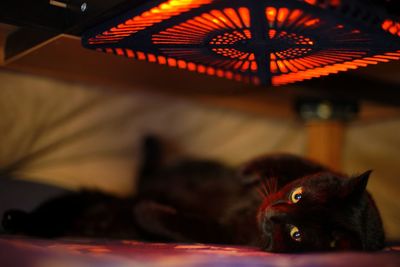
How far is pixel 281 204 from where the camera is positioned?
849 millimetres

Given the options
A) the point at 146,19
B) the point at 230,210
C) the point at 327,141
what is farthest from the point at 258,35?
the point at 327,141

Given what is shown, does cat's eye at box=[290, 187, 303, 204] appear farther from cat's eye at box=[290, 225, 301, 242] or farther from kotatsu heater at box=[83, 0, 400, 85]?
kotatsu heater at box=[83, 0, 400, 85]

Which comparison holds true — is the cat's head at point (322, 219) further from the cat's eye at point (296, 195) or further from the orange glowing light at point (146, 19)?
the orange glowing light at point (146, 19)

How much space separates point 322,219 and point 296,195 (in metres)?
0.07

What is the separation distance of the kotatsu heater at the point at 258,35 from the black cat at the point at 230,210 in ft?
0.85

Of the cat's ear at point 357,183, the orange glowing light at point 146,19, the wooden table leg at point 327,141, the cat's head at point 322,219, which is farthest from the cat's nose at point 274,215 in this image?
the wooden table leg at point 327,141

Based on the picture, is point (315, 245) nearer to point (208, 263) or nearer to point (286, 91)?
point (208, 263)

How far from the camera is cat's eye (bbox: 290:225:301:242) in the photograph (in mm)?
816

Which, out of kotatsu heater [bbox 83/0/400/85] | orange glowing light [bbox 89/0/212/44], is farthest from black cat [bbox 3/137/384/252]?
orange glowing light [bbox 89/0/212/44]

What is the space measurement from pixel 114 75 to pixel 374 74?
0.80 metres

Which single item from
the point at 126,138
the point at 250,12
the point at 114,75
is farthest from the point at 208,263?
the point at 126,138

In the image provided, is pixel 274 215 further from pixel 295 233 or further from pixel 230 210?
pixel 230 210

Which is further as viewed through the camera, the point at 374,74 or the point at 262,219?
the point at 374,74

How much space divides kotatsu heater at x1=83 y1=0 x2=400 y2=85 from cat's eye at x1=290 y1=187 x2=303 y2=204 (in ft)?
0.75
